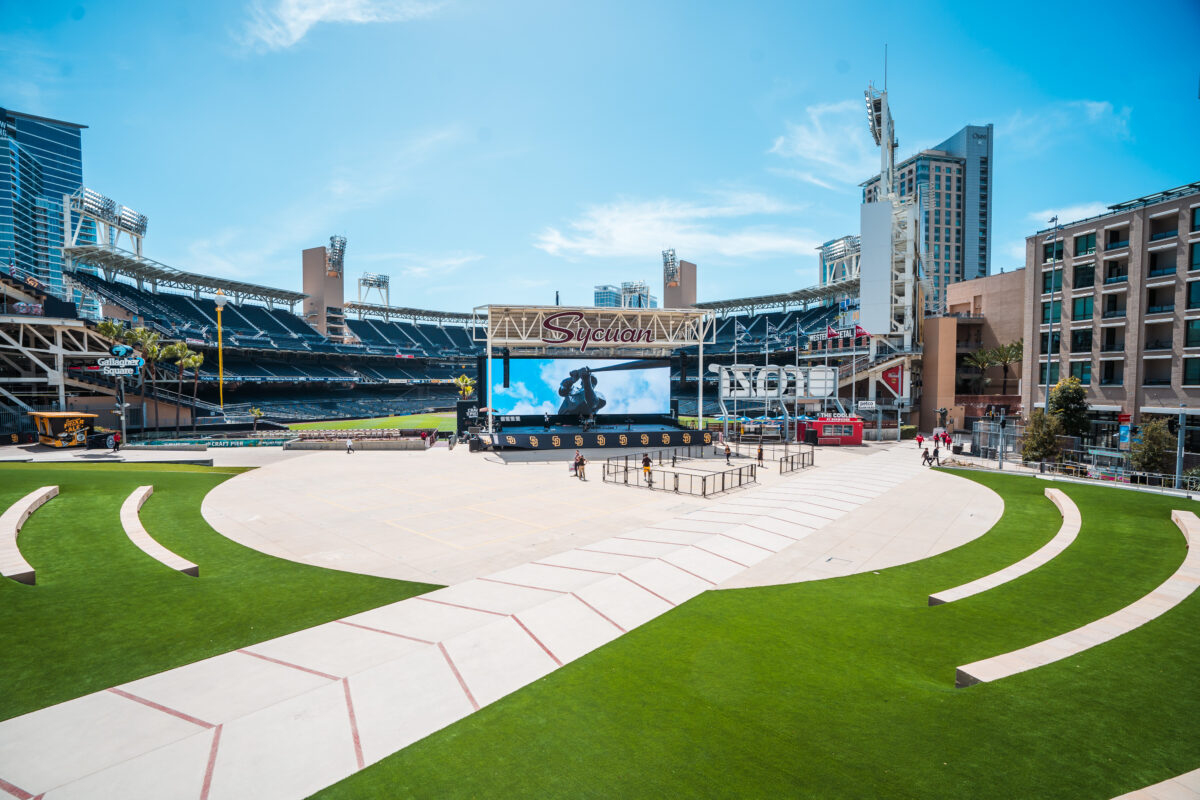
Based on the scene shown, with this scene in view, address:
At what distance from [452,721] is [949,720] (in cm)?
600

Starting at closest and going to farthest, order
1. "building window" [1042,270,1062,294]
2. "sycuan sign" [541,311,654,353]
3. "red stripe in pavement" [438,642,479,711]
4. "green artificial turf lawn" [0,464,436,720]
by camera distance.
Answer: "red stripe in pavement" [438,642,479,711], "green artificial turf lawn" [0,464,436,720], "sycuan sign" [541,311,654,353], "building window" [1042,270,1062,294]

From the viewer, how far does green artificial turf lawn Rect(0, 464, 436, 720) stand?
7.95 m

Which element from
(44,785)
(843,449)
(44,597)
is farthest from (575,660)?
(843,449)

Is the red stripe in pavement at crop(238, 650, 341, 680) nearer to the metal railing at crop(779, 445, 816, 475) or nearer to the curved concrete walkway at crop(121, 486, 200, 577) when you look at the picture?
the curved concrete walkway at crop(121, 486, 200, 577)

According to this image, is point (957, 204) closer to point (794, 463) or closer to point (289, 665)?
point (794, 463)

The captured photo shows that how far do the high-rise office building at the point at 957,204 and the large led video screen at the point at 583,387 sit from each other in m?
106

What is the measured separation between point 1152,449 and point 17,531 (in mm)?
44232

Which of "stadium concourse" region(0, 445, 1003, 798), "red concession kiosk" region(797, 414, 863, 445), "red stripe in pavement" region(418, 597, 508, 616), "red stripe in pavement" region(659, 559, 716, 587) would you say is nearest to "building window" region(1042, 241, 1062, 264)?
"red concession kiosk" region(797, 414, 863, 445)

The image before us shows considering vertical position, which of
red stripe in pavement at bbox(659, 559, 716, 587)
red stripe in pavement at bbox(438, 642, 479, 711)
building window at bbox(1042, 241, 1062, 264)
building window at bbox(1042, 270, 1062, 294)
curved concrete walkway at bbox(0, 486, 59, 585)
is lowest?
red stripe in pavement at bbox(659, 559, 716, 587)

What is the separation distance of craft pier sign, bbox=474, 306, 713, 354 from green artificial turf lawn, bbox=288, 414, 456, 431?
21.1m

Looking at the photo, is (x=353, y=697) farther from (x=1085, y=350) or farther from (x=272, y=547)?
(x=1085, y=350)

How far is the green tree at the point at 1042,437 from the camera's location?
104 ft

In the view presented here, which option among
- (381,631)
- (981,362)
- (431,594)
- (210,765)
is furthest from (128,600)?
(981,362)

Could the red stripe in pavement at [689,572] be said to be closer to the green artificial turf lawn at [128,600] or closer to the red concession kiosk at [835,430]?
the green artificial turf lawn at [128,600]
